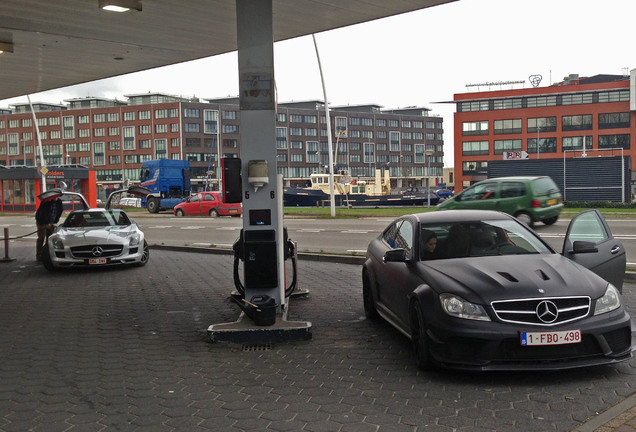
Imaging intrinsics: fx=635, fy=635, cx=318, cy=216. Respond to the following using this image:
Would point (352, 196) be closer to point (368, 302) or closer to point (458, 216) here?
point (368, 302)

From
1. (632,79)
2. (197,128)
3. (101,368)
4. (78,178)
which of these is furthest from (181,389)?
(197,128)

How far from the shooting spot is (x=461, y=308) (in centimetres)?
530

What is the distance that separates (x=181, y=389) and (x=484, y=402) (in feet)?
8.16

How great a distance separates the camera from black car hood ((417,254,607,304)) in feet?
17.4

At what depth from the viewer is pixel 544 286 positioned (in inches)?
211

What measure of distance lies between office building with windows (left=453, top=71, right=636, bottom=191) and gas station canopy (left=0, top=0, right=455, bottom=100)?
78.7m

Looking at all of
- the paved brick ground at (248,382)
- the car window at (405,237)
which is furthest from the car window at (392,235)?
the paved brick ground at (248,382)

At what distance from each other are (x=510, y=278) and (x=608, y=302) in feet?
2.69

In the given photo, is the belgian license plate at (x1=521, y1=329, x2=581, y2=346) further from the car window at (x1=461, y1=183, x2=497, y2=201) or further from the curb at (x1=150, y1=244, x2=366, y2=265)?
the car window at (x1=461, y1=183, x2=497, y2=201)

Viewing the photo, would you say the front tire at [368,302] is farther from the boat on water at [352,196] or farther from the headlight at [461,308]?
the boat on water at [352,196]

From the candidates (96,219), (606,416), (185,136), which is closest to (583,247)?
(606,416)

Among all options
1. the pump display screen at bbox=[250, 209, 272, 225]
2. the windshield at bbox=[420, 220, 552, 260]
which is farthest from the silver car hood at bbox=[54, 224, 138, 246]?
the windshield at bbox=[420, 220, 552, 260]

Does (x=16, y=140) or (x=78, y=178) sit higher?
(x=16, y=140)

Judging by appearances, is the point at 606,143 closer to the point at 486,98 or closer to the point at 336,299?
the point at 486,98
